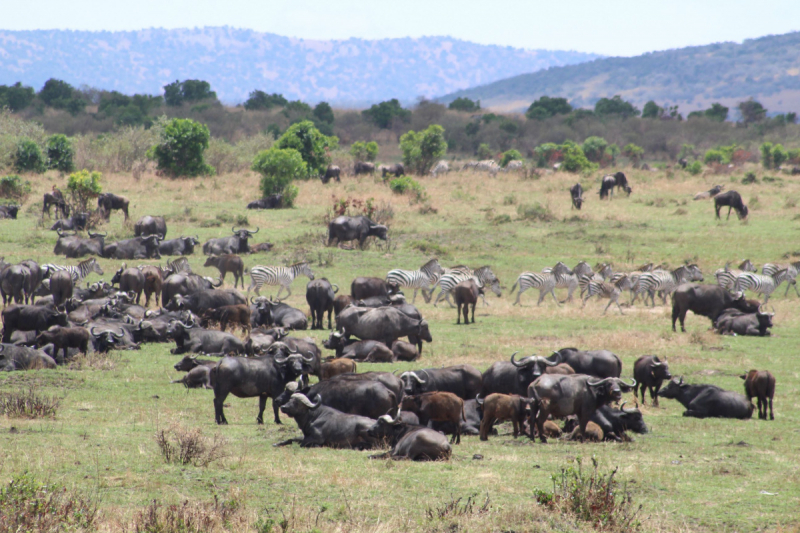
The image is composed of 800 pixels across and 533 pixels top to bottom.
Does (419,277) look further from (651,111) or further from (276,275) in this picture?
(651,111)

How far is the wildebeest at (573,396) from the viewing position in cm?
1026

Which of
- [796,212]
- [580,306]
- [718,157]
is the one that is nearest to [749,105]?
[718,157]

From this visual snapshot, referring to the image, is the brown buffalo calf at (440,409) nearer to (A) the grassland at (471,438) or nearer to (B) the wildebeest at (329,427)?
A: (A) the grassland at (471,438)

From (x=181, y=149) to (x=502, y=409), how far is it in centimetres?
3657

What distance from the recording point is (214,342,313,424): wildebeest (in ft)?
35.5

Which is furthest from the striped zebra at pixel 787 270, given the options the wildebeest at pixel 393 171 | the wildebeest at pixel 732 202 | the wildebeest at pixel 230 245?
the wildebeest at pixel 393 171

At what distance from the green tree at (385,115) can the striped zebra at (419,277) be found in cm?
7729

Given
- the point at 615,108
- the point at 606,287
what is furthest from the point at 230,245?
Answer: the point at 615,108

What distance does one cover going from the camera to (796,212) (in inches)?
1395

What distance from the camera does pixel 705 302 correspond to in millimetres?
19547

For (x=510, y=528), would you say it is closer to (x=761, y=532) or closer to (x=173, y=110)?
(x=761, y=532)

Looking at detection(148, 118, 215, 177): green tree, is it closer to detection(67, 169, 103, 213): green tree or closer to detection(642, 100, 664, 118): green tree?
detection(67, 169, 103, 213): green tree

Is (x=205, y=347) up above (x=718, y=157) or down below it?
below

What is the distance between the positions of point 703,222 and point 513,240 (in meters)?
9.04
